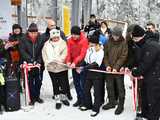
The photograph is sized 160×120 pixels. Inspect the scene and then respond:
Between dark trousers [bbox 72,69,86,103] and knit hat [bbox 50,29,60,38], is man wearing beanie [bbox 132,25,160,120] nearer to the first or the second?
dark trousers [bbox 72,69,86,103]

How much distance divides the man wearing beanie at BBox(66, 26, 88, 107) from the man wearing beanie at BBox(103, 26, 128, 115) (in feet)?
1.77

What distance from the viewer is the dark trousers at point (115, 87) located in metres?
7.98

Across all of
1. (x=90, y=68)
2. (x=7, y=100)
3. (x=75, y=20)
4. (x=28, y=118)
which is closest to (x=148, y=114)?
(x=90, y=68)

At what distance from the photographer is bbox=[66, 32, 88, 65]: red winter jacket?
8.23 meters

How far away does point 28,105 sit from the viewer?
853cm

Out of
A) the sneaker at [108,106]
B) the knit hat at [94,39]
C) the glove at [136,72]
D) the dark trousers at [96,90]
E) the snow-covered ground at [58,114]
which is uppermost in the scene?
the knit hat at [94,39]

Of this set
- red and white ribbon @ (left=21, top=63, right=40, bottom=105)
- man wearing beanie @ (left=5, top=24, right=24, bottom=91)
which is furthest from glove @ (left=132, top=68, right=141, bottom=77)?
man wearing beanie @ (left=5, top=24, right=24, bottom=91)

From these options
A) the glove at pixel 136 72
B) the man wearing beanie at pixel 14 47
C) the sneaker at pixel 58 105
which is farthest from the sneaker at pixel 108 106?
the man wearing beanie at pixel 14 47

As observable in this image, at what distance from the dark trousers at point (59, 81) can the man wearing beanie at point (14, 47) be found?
29.0 inches

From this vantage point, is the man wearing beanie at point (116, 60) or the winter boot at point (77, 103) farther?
the winter boot at point (77, 103)

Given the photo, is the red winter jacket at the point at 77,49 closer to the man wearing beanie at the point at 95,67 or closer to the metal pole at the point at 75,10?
the man wearing beanie at the point at 95,67

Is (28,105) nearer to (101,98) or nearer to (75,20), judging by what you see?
(101,98)

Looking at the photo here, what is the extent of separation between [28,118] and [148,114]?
226 cm

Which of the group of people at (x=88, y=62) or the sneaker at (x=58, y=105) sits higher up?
the group of people at (x=88, y=62)
